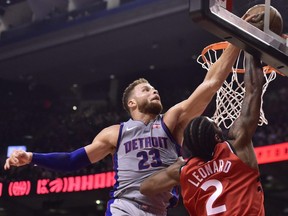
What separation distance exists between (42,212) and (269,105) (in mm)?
5450

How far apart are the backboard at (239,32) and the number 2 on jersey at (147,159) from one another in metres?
0.80

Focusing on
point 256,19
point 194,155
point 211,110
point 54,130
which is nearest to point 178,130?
point 194,155

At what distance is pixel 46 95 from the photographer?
49.4 ft

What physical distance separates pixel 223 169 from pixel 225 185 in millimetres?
74

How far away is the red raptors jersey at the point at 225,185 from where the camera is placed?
240 centimetres

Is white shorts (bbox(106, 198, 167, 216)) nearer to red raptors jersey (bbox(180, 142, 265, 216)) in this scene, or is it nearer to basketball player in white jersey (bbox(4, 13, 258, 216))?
basketball player in white jersey (bbox(4, 13, 258, 216))

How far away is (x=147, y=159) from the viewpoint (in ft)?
9.92

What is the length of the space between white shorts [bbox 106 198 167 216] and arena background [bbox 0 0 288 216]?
6.78m

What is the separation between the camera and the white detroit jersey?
300cm

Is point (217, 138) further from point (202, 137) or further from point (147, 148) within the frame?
point (147, 148)

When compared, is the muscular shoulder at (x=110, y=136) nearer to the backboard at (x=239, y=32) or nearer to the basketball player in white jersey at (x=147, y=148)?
the basketball player in white jersey at (x=147, y=148)

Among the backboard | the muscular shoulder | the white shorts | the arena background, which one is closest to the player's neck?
the muscular shoulder

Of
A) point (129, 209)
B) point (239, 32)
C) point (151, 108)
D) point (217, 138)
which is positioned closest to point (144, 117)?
point (151, 108)

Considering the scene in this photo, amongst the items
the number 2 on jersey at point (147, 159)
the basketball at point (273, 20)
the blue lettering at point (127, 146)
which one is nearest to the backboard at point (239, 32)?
the basketball at point (273, 20)
